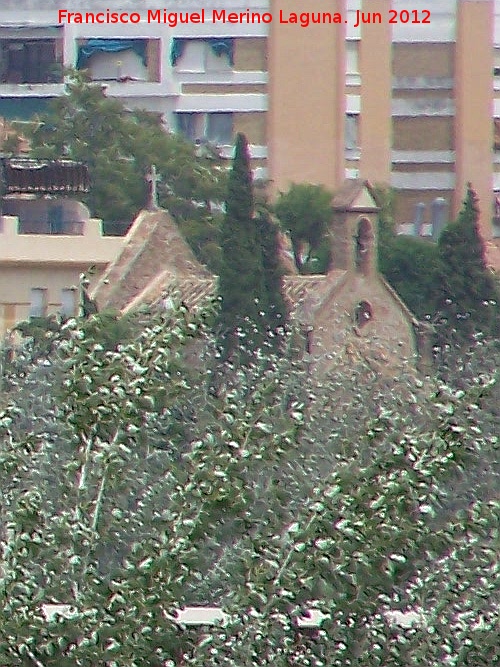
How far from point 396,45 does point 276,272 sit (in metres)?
13.7

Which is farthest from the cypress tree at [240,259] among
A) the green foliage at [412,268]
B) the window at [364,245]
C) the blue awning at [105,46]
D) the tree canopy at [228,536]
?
the tree canopy at [228,536]

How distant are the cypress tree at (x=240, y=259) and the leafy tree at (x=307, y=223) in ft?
11.0

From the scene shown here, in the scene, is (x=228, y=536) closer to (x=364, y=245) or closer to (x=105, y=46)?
(x=364, y=245)

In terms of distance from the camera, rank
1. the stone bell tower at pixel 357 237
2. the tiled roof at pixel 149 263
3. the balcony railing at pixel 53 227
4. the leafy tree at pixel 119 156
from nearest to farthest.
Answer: the tiled roof at pixel 149 263 < the stone bell tower at pixel 357 237 < the balcony railing at pixel 53 227 < the leafy tree at pixel 119 156

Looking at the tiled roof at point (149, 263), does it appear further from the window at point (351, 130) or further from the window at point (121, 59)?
the window at point (121, 59)

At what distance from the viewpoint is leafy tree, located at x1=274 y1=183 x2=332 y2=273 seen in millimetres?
36031

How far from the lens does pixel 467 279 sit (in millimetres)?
33562

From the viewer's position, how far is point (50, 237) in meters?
35.0

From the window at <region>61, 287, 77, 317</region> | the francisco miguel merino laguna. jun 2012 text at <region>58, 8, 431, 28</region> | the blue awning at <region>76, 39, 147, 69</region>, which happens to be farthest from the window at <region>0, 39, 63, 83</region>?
the window at <region>61, 287, 77, 317</region>

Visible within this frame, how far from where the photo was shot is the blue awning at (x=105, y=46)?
4434 cm

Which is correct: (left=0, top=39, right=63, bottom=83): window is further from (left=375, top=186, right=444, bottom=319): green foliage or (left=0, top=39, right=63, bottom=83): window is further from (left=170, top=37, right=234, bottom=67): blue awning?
(left=375, top=186, right=444, bottom=319): green foliage

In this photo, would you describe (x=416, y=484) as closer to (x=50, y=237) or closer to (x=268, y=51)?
(x=50, y=237)

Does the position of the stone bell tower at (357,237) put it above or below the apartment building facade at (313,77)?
below

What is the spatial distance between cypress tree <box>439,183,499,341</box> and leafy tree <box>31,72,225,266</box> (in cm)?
387
